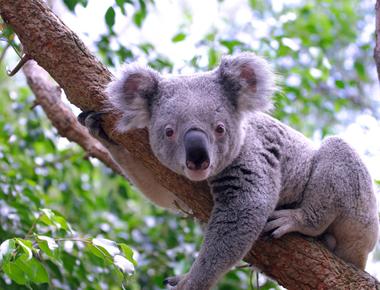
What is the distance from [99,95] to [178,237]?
6.61 ft

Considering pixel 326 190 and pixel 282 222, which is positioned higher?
pixel 326 190

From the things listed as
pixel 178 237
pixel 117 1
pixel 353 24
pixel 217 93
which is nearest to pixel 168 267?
pixel 178 237

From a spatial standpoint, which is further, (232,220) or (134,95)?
(134,95)

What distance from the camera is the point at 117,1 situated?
3.81m

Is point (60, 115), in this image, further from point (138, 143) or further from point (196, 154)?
point (196, 154)

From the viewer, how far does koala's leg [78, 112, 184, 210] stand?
3.59m

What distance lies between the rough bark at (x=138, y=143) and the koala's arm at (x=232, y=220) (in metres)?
0.15

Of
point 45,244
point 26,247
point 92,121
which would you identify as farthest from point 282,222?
point 26,247

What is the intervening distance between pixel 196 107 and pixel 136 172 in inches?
33.4

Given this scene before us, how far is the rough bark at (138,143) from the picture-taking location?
10.2ft

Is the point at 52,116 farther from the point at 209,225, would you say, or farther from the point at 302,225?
the point at 302,225

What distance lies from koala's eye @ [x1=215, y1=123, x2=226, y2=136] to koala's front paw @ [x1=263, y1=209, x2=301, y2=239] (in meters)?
0.58

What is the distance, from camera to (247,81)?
350 cm

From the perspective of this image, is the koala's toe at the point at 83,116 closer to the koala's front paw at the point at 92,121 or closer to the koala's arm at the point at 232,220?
the koala's front paw at the point at 92,121
